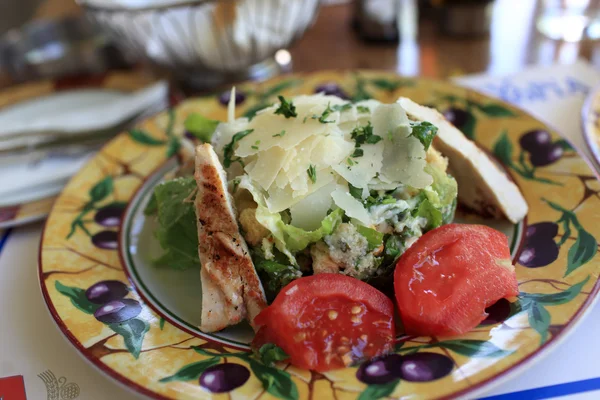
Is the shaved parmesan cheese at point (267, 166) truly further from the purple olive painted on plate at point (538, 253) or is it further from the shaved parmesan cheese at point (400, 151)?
the purple olive painted on plate at point (538, 253)

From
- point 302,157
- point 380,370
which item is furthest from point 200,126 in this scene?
point 380,370

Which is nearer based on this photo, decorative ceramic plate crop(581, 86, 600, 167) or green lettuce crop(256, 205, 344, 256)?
green lettuce crop(256, 205, 344, 256)

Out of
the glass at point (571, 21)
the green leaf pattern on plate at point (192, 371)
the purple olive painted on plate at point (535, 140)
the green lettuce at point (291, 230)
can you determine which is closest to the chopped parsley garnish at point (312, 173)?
the green lettuce at point (291, 230)

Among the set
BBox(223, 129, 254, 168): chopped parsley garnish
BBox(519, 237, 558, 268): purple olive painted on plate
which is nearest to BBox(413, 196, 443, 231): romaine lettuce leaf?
BBox(519, 237, 558, 268): purple olive painted on plate

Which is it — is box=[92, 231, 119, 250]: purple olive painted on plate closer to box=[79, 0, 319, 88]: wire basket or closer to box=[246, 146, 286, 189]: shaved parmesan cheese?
box=[246, 146, 286, 189]: shaved parmesan cheese

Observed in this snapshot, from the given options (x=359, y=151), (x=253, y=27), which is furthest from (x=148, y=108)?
(x=359, y=151)
